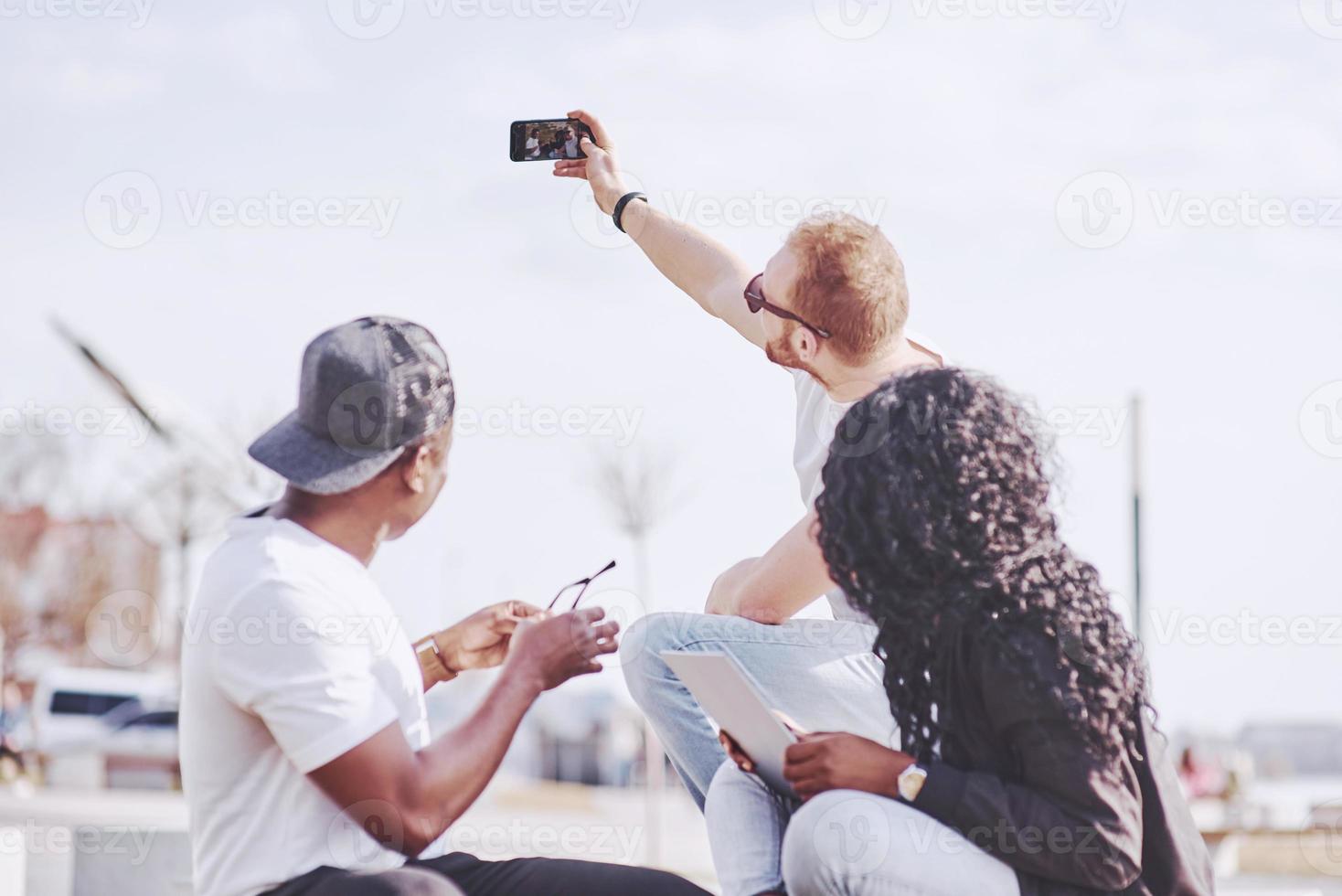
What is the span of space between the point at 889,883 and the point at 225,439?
18.6 m

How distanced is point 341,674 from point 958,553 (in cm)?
110

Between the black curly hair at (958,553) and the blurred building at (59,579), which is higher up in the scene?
the black curly hair at (958,553)

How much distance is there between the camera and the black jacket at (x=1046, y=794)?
2.36m

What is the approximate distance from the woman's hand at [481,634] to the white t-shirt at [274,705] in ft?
1.52

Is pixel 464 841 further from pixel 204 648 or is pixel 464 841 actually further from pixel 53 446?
pixel 53 446

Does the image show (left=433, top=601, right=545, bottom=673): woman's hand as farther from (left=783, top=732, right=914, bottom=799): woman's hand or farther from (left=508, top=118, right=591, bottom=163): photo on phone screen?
(left=508, top=118, right=591, bottom=163): photo on phone screen

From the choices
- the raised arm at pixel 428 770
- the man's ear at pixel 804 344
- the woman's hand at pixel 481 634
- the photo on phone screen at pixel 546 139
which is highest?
the photo on phone screen at pixel 546 139

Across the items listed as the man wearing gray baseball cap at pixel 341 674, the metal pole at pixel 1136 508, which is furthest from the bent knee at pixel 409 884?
the metal pole at pixel 1136 508

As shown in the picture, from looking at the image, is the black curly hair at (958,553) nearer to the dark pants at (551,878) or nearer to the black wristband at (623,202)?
the dark pants at (551,878)

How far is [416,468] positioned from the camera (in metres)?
2.48

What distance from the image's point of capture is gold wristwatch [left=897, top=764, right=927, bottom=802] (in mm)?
2496

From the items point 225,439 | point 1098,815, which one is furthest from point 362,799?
point 225,439

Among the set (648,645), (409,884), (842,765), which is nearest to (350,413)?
(409,884)

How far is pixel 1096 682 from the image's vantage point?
242 cm
